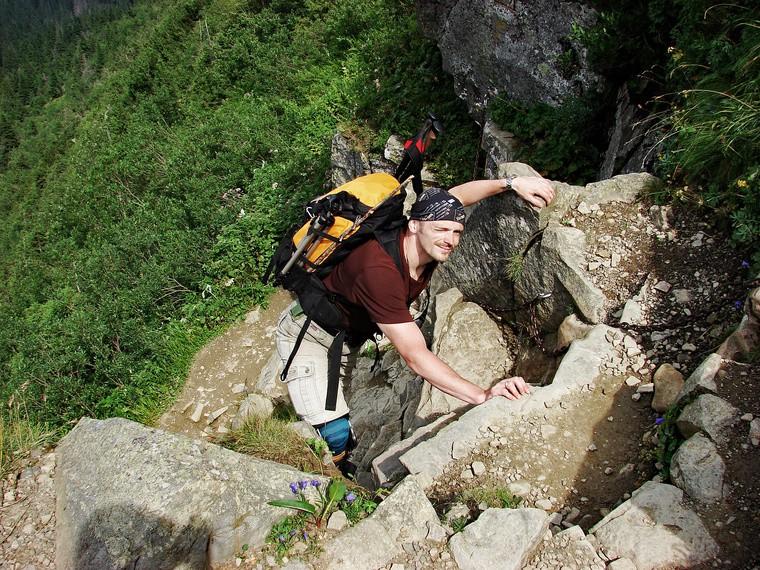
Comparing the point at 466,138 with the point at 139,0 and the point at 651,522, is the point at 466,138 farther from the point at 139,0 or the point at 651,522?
the point at 139,0

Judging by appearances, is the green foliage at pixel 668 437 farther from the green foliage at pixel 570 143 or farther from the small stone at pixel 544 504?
the green foliage at pixel 570 143

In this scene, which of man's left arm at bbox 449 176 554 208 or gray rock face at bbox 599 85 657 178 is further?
gray rock face at bbox 599 85 657 178

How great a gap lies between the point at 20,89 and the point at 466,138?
110818 millimetres

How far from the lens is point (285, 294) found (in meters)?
10.1

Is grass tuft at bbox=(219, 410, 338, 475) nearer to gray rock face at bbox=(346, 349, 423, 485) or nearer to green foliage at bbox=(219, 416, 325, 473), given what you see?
green foliage at bbox=(219, 416, 325, 473)

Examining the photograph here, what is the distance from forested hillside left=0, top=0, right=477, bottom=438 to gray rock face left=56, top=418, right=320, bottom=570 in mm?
5646

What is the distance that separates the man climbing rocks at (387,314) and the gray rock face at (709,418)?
1102mm

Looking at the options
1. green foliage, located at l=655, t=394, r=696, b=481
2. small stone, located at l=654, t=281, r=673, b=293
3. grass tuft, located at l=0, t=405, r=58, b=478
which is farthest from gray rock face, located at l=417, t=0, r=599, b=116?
grass tuft, located at l=0, t=405, r=58, b=478

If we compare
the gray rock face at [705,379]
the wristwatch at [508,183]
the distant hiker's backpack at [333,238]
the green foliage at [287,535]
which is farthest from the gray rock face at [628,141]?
the green foliage at [287,535]

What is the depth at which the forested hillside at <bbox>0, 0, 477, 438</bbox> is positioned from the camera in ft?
31.8

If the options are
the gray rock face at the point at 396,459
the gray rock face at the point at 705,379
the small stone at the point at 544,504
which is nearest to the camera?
the gray rock face at the point at 705,379

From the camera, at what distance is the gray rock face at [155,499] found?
9.91ft

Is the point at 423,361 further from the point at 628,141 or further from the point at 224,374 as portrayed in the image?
the point at 224,374

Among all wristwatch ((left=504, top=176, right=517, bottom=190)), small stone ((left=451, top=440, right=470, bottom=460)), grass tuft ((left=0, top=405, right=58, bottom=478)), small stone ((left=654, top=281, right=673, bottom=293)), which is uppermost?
grass tuft ((left=0, top=405, right=58, bottom=478))
